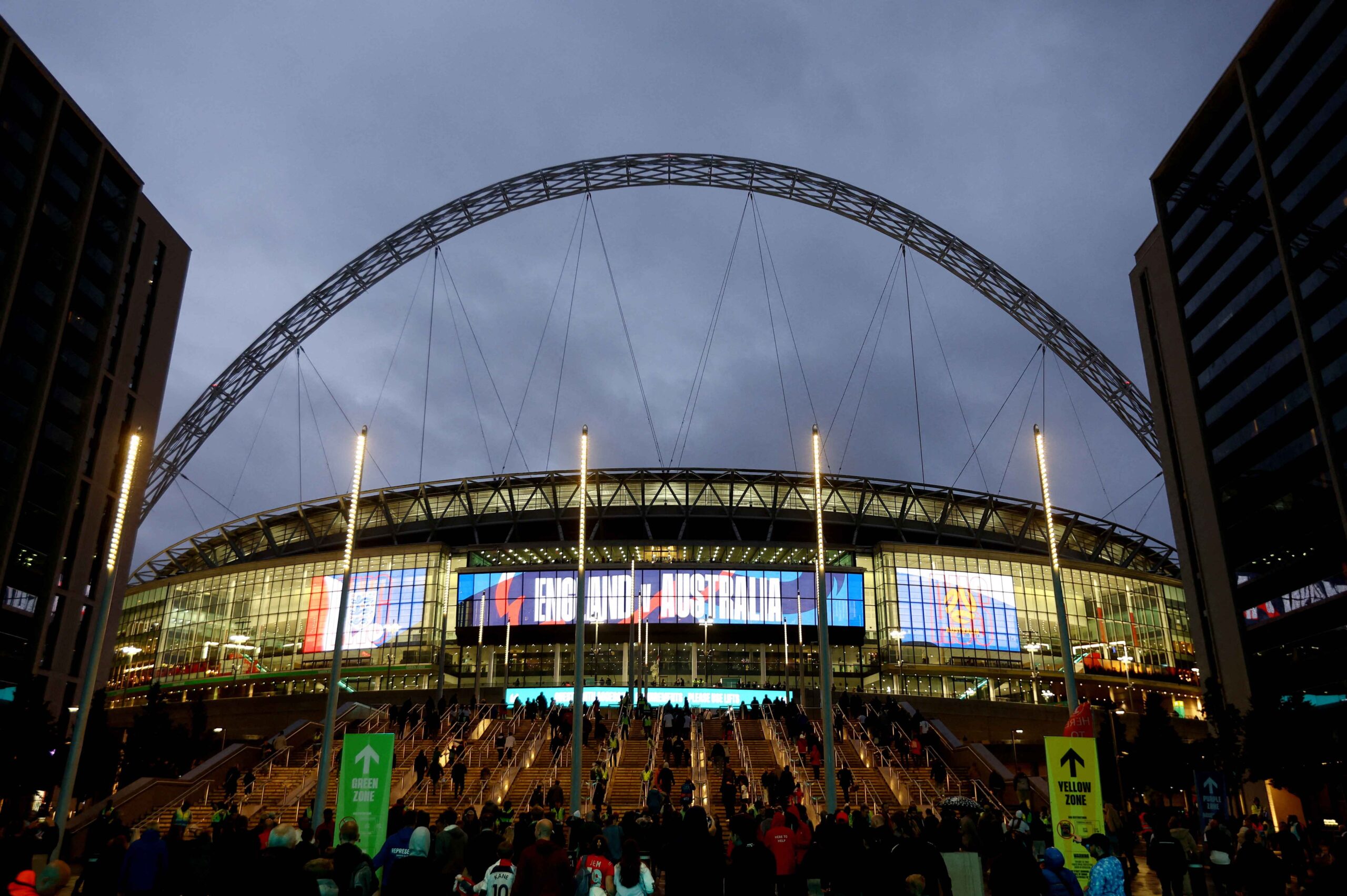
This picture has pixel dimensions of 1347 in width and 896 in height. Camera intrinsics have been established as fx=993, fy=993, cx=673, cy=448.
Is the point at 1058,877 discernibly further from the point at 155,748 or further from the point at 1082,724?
the point at 155,748

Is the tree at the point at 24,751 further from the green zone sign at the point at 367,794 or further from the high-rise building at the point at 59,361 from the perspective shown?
the green zone sign at the point at 367,794

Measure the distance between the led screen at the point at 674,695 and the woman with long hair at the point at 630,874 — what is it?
203 feet

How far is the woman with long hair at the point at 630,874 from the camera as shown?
1114cm

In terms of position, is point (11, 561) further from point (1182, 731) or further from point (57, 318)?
point (1182, 731)

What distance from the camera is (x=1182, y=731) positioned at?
78.6 meters

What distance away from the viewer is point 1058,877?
11688 mm

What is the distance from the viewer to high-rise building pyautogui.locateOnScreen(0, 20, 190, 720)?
7094cm

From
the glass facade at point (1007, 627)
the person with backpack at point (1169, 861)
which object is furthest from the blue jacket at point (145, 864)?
the glass facade at point (1007, 627)

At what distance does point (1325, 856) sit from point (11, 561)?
7960cm

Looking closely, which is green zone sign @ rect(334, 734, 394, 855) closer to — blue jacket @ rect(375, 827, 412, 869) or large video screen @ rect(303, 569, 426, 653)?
blue jacket @ rect(375, 827, 412, 869)

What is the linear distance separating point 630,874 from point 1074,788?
980 cm

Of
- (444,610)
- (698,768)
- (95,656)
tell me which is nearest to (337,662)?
(95,656)

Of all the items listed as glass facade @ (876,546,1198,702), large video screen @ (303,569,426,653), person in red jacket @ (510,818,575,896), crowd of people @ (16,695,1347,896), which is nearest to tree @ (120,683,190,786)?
large video screen @ (303,569,426,653)

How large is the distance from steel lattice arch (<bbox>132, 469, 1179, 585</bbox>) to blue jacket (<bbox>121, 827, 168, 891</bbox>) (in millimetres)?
74350
